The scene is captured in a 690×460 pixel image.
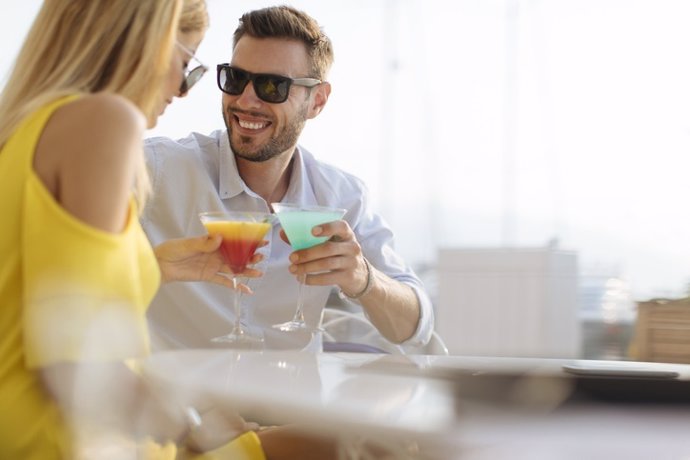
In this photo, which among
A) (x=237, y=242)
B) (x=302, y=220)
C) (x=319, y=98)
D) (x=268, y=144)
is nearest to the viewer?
(x=237, y=242)

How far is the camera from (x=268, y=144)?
10.7 ft

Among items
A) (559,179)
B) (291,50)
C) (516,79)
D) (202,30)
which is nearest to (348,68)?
(516,79)

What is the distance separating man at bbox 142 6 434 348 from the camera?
3.01m

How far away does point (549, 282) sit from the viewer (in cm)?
648

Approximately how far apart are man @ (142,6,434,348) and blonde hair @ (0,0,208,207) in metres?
1.25

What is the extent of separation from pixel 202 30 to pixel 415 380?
755mm

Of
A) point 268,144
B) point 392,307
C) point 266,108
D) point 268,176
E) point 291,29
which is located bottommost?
point 392,307

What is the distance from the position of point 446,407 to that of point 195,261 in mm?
1138

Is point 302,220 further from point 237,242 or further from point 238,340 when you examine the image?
point 238,340

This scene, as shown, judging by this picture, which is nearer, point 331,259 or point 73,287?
point 73,287

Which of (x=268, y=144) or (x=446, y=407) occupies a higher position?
(x=268, y=144)

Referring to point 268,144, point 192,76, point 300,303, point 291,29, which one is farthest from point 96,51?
point 291,29

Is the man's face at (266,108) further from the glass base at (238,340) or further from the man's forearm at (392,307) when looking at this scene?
the glass base at (238,340)

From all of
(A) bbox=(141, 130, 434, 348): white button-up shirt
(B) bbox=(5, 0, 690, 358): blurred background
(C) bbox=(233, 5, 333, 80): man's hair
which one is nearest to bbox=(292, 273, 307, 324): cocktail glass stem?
(A) bbox=(141, 130, 434, 348): white button-up shirt
